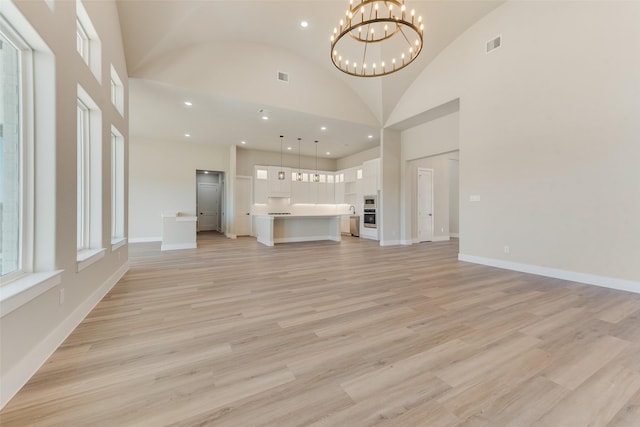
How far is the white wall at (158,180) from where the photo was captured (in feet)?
26.7

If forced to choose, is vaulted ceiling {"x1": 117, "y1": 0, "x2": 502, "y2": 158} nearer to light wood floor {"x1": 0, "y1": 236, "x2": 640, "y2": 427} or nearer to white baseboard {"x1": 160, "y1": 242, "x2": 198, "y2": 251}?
white baseboard {"x1": 160, "y1": 242, "x2": 198, "y2": 251}

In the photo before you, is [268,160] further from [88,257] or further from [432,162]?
[88,257]

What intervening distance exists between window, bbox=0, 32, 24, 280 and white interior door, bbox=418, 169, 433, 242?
8.18 meters

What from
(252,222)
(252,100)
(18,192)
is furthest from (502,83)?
(252,222)

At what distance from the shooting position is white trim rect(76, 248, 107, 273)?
2404 millimetres

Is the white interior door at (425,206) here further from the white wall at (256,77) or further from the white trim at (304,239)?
the white wall at (256,77)

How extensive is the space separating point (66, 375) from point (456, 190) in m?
10.8

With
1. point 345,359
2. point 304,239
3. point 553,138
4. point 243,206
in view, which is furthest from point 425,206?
point 345,359

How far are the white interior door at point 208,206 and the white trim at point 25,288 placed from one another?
1039 centimetres

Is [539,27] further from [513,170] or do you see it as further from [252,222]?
[252,222]

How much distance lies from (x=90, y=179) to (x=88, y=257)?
1.04 m

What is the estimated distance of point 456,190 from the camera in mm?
9680

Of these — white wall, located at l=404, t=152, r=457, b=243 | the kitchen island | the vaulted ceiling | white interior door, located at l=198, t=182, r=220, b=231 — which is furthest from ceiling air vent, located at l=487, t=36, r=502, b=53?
white interior door, located at l=198, t=182, r=220, b=231

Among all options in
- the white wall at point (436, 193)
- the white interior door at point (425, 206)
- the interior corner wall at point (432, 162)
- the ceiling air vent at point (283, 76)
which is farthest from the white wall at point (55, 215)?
the white interior door at point (425, 206)
